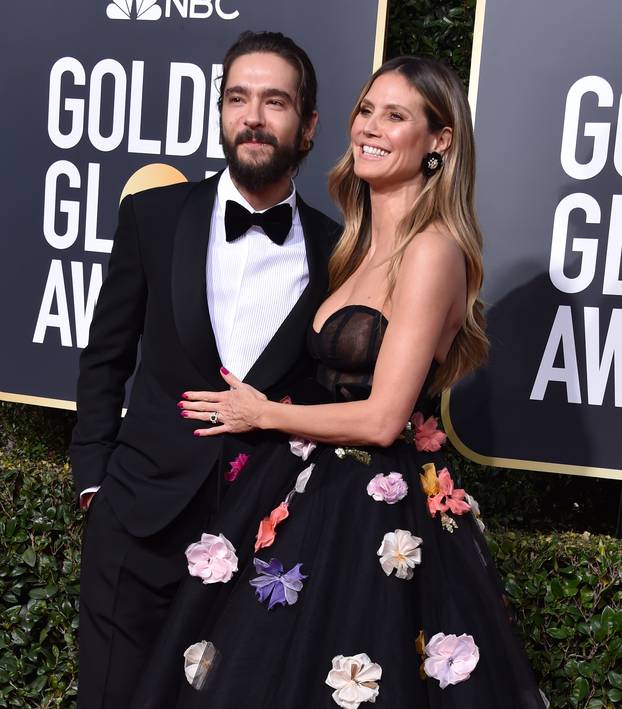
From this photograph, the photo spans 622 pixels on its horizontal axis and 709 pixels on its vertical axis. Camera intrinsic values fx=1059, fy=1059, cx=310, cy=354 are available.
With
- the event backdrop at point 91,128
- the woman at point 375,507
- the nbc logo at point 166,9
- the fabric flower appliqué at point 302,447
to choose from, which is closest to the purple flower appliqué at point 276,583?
the woman at point 375,507

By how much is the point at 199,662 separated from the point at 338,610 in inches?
12.7

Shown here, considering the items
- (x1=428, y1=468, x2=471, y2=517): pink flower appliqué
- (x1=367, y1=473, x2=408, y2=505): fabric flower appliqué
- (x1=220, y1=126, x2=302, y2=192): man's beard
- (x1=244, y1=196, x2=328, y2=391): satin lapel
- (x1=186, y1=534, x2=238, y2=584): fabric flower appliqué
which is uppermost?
(x1=220, y1=126, x2=302, y2=192): man's beard

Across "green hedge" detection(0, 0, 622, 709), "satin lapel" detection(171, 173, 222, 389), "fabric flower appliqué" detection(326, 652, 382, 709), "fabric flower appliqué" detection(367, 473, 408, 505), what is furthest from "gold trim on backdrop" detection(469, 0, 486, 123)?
"fabric flower appliqué" detection(326, 652, 382, 709)

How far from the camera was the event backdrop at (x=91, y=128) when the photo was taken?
11.9ft

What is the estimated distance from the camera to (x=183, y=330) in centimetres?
249

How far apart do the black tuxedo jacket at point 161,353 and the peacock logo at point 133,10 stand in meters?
1.36

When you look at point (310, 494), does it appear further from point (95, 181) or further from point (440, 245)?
point (95, 181)

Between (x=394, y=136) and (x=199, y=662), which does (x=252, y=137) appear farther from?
(x=199, y=662)

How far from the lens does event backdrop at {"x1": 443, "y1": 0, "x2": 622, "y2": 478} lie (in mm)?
3369

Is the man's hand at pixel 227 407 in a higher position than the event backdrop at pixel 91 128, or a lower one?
lower

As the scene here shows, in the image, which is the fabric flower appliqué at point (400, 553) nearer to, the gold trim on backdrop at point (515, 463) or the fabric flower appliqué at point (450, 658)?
the fabric flower appliqué at point (450, 658)

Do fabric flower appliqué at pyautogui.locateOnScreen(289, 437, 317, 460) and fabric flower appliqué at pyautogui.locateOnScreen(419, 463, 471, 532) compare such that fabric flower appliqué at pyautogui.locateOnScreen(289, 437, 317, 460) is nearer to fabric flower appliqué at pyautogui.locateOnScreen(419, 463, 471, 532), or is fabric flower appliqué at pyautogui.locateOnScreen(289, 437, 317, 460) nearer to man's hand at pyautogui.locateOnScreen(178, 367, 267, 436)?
man's hand at pyautogui.locateOnScreen(178, 367, 267, 436)

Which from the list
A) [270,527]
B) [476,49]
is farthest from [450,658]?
[476,49]

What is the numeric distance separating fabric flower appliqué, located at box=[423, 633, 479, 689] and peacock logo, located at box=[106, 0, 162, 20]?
8.28ft
